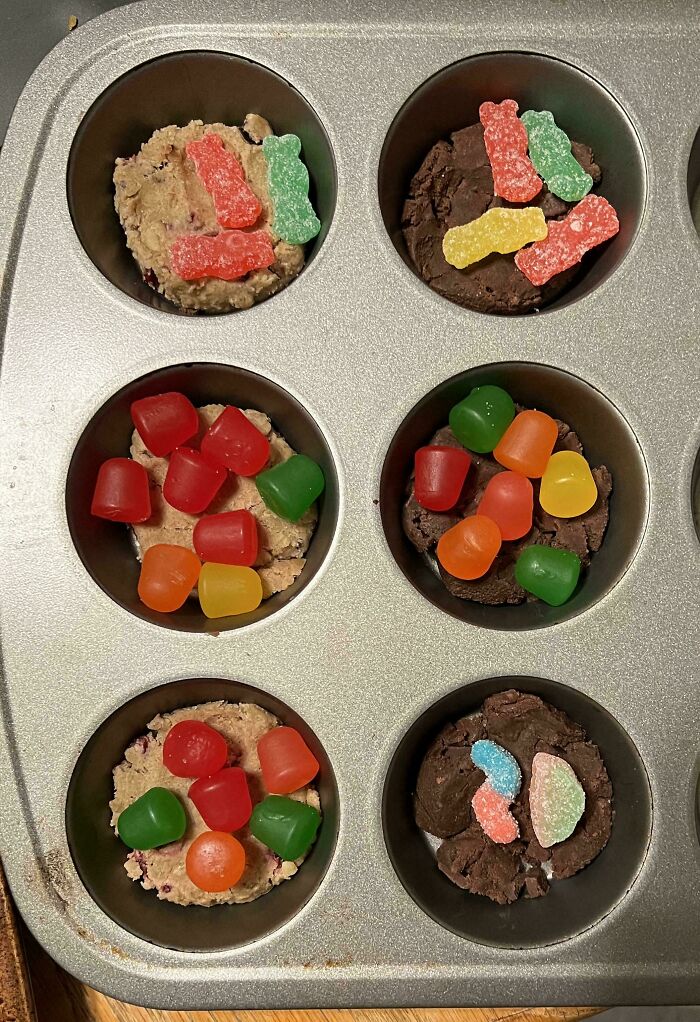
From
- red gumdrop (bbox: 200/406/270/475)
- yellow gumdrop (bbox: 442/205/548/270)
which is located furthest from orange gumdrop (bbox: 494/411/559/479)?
red gumdrop (bbox: 200/406/270/475)

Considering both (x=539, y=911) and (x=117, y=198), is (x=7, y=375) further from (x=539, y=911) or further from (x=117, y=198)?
(x=539, y=911)

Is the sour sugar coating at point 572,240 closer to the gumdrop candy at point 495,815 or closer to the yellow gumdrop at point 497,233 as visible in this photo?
the yellow gumdrop at point 497,233

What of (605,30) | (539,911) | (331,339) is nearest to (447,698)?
(539,911)

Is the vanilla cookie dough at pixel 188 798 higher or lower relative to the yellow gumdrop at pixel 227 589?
lower

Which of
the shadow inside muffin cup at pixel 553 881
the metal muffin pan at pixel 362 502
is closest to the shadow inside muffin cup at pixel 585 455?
the metal muffin pan at pixel 362 502

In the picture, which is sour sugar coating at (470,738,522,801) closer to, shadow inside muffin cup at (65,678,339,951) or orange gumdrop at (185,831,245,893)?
shadow inside muffin cup at (65,678,339,951)

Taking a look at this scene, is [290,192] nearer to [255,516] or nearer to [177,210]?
[177,210]

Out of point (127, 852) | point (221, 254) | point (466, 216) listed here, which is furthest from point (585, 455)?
point (127, 852)
